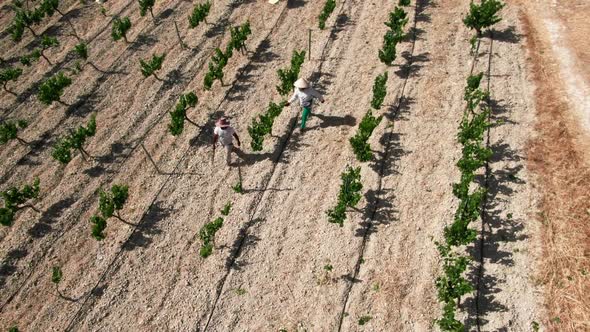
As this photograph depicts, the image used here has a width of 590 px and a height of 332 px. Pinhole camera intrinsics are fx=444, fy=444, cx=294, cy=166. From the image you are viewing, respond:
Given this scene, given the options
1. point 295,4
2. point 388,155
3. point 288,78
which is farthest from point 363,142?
point 295,4

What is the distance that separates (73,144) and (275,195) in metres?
5.17

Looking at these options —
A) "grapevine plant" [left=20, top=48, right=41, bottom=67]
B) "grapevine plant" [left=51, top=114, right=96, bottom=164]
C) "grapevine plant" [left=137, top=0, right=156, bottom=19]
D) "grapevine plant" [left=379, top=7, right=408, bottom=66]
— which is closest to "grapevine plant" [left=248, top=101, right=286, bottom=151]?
"grapevine plant" [left=379, top=7, right=408, bottom=66]

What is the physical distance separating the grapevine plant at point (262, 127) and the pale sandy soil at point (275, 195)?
18.5 inches

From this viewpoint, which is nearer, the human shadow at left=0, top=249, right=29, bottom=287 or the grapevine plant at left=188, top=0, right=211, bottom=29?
the human shadow at left=0, top=249, right=29, bottom=287

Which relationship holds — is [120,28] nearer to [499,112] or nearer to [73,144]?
[73,144]

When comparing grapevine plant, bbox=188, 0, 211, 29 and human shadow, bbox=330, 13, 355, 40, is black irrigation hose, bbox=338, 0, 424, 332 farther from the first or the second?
grapevine plant, bbox=188, 0, 211, 29

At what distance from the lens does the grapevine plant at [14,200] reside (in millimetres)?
9505

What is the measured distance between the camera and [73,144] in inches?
428

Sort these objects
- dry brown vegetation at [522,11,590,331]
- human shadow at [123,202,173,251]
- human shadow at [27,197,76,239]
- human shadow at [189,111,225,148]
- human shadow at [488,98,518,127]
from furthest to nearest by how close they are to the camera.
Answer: human shadow at [189,111,225,148]
human shadow at [488,98,518,127]
human shadow at [27,197,76,239]
human shadow at [123,202,173,251]
dry brown vegetation at [522,11,590,331]

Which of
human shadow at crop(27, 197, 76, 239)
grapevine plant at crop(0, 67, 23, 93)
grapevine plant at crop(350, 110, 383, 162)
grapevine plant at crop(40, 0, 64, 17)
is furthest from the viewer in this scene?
grapevine plant at crop(40, 0, 64, 17)

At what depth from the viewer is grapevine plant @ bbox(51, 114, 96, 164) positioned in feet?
34.8

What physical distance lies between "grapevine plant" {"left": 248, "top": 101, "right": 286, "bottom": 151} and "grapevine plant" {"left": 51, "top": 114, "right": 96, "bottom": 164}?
4130 mm

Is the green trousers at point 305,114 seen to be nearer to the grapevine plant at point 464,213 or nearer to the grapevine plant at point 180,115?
the grapevine plant at point 180,115

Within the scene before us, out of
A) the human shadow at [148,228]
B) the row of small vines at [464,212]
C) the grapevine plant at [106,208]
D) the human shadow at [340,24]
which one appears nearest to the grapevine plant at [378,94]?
the row of small vines at [464,212]
